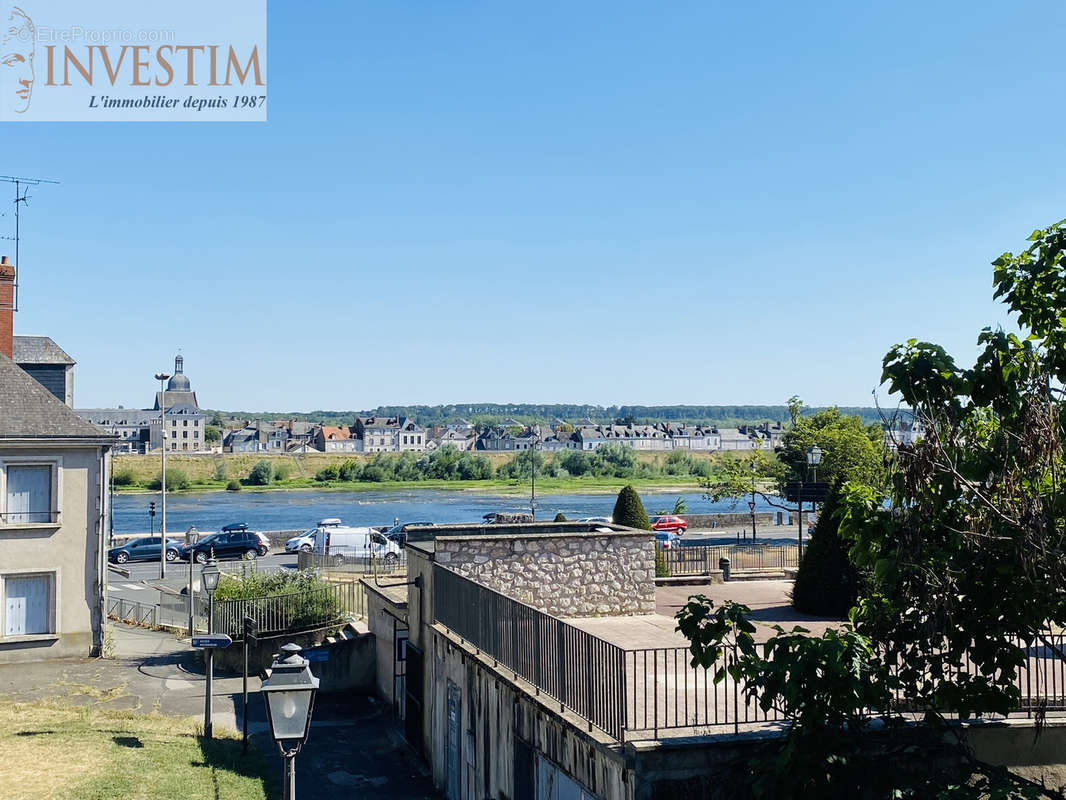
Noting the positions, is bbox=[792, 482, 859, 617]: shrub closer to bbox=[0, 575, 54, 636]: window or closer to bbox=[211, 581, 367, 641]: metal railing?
bbox=[211, 581, 367, 641]: metal railing

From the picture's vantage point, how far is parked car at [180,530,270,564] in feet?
150

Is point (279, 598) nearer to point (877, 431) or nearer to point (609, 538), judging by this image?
point (609, 538)

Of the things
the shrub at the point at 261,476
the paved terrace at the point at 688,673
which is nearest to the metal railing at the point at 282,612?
the paved terrace at the point at 688,673

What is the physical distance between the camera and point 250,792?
47.5ft

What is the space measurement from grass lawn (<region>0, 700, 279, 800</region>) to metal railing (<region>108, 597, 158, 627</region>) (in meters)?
10.0

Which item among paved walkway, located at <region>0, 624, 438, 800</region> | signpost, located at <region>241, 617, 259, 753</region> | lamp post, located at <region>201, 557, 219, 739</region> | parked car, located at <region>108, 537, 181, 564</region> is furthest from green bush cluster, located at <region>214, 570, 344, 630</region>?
parked car, located at <region>108, 537, 181, 564</region>

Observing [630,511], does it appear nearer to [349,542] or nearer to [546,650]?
[546,650]

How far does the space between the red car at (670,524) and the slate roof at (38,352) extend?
34.0 metres

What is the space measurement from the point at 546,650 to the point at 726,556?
20.2m

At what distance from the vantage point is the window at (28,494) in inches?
950

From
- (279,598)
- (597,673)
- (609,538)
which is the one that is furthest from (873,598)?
(279,598)

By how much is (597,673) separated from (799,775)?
7.22 feet

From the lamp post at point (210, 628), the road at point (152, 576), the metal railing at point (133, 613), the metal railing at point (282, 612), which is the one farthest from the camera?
the road at point (152, 576)

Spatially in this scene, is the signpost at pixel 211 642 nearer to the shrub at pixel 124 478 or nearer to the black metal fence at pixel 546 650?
the black metal fence at pixel 546 650
